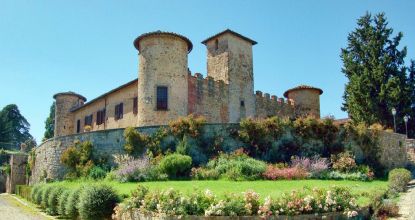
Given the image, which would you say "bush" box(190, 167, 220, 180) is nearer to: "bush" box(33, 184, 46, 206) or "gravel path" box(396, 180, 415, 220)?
"bush" box(33, 184, 46, 206)

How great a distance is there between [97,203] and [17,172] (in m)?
27.1

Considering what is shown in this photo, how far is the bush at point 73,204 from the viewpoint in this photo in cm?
1420

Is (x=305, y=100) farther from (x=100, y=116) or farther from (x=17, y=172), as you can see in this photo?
(x=17, y=172)

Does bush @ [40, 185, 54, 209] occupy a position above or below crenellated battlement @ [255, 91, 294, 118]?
below

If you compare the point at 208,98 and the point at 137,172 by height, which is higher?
the point at 208,98

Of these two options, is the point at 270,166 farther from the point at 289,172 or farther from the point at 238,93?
the point at 238,93

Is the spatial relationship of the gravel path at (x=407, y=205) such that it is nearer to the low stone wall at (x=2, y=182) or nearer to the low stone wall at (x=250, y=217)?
the low stone wall at (x=250, y=217)

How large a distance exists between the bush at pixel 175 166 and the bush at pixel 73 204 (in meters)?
5.40

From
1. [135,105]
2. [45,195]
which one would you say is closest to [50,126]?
[135,105]

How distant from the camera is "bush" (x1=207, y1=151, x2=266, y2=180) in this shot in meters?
18.2

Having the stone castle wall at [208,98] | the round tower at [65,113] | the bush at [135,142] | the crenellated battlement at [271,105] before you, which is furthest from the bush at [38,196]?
the round tower at [65,113]

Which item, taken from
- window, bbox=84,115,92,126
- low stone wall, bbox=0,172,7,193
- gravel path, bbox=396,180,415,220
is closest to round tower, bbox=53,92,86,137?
window, bbox=84,115,92,126

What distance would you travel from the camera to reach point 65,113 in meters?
41.2

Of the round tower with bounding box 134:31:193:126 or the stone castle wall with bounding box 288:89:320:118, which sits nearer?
the round tower with bounding box 134:31:193:126
